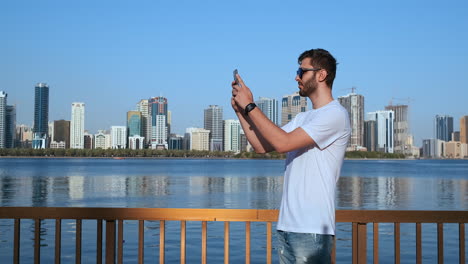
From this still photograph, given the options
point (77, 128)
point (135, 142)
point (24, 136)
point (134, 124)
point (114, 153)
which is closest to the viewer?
point (114, 153)

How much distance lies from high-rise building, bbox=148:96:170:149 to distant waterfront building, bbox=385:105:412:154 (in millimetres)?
73783

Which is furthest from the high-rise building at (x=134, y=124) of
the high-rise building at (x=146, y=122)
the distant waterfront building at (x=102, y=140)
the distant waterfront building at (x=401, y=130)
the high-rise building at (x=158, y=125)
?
the distant waterfront building at (x=401, y=130)

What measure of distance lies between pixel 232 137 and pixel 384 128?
47.5 m

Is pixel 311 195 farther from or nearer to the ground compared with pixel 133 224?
farther from the ground

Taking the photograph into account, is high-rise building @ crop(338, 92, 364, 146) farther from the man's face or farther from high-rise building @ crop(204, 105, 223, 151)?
the man's face

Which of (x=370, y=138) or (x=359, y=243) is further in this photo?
(x=370, y=138)

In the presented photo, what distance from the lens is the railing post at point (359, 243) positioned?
10.7ft

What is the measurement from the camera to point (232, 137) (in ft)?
566

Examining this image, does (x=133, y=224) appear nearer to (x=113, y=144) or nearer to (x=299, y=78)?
(x=299, y=78)

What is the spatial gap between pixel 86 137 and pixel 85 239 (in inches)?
6874

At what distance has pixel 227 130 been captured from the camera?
175375 millimetres

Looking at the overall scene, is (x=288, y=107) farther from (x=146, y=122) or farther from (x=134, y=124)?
(x=134, y=124)

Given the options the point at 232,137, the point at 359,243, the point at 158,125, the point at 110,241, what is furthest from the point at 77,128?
the point at 359,243

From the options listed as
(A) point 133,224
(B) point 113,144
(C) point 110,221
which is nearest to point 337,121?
(C) point 110,221
